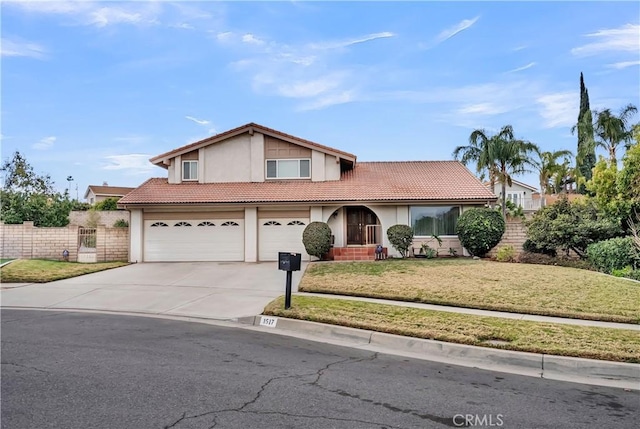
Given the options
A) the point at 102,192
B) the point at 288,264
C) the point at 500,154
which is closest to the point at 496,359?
the point at 288,264

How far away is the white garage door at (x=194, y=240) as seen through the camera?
→ 22.0 metres

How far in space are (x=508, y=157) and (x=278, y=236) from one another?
59.4 ft

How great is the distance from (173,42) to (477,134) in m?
22.8

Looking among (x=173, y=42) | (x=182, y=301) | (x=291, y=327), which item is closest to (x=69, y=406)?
(x=291, y=327)

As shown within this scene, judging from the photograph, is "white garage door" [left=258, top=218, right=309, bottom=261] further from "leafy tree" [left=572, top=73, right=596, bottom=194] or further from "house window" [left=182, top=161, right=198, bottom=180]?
"leafy tree" [left=572, top=73, right=596, bottom=194]

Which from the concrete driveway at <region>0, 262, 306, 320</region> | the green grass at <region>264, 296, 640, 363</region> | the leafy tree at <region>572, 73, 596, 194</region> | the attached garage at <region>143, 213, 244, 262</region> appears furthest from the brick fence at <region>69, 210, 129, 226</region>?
the leafy tree at <region>572, 73, 596, 194</region>

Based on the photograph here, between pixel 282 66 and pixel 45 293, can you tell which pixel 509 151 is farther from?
pixel 45 293

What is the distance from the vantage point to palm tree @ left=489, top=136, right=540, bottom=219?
103 ft

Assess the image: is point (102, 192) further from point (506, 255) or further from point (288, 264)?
point (288, 264)

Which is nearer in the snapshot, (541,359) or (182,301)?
(541,359)

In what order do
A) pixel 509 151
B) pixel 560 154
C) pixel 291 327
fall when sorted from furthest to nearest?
pixel 560 154
pixel 509 151
pixel 291 327

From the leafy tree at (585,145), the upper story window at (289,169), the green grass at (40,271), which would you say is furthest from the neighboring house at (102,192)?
the leafy tree at (585,145)

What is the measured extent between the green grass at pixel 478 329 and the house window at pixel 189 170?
14857 mm

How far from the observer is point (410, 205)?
21.7 m
